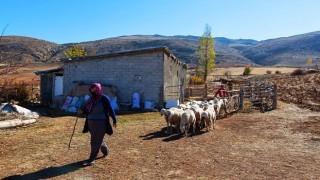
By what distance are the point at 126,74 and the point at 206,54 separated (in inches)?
1678

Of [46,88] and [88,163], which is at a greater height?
[46,88]

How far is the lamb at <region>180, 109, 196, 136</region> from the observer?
46.1 feet

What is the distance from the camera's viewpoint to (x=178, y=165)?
978 centimetres

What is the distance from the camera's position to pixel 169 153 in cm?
1112

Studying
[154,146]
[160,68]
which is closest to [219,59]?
[160,68]

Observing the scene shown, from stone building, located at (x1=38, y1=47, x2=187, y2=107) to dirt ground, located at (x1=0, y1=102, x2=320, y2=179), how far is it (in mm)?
6379

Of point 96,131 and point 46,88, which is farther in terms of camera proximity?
point 46,88

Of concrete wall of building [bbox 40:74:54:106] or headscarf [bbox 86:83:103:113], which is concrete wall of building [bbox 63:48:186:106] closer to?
concrete wall of building [bbox 40:74:54:106]

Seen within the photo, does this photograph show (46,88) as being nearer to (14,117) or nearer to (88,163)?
(14,117)

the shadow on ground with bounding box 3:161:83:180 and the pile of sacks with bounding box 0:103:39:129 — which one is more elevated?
the pile of sacks with bounding box 0:103:39:129

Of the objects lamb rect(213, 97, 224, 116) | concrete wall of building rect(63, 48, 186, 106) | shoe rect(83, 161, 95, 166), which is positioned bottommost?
shoe rect(83, 161, 95, 166)

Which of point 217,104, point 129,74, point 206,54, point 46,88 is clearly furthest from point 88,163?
point 206,54

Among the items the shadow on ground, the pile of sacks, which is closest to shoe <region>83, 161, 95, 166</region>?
the shadow on ground

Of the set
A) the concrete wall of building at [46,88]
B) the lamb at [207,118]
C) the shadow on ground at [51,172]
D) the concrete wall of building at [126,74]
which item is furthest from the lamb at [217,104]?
the concrete wall of building at [46,88]
